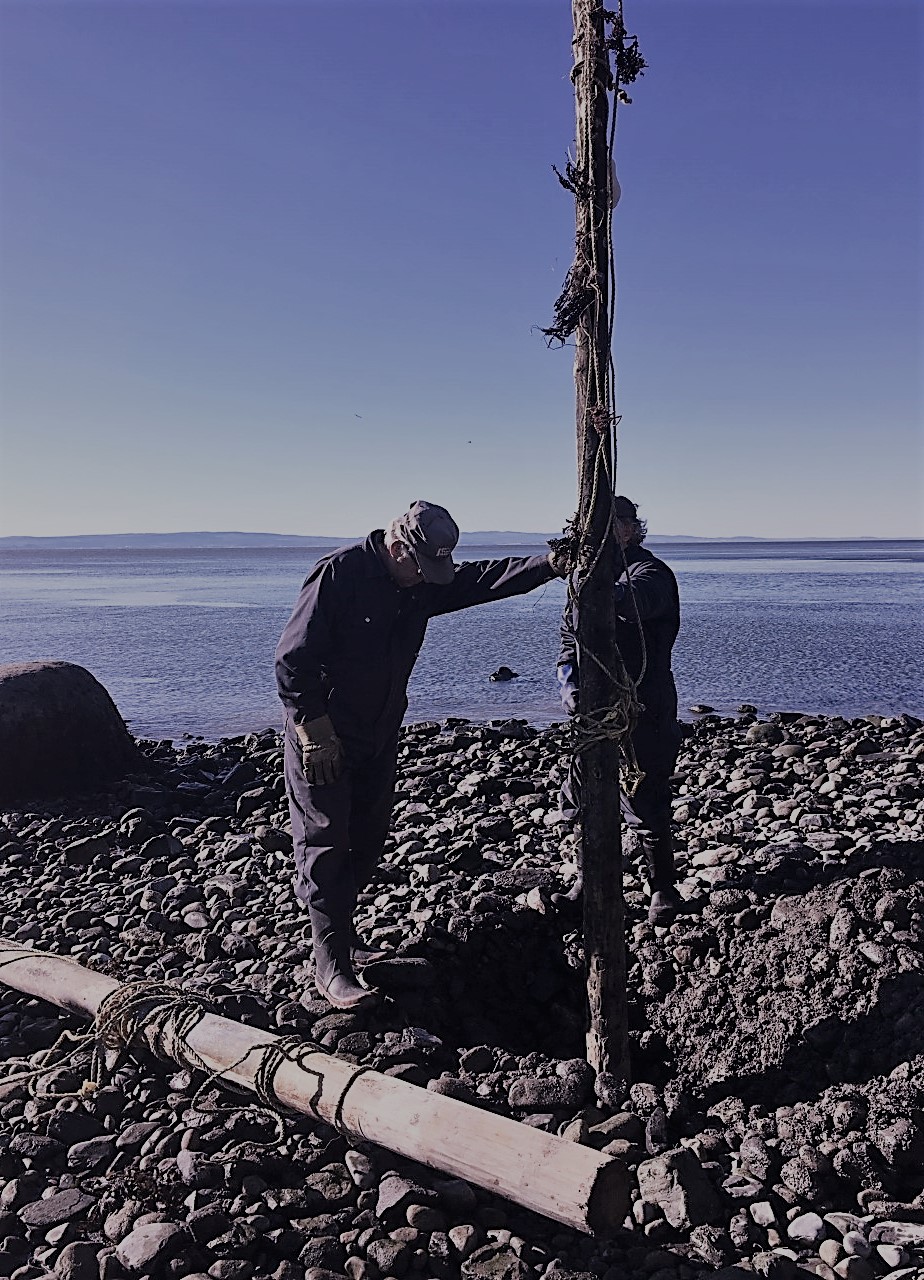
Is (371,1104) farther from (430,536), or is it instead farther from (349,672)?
(430,536)

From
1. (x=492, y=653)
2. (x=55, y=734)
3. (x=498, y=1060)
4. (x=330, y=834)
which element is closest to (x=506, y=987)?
(x=498, y=1060)

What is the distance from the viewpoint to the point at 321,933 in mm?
5227

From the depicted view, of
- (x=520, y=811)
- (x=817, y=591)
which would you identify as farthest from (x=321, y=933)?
(x=817, y=591)

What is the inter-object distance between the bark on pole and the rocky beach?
381 mm

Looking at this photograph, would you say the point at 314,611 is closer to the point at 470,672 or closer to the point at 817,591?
the point at 470,672

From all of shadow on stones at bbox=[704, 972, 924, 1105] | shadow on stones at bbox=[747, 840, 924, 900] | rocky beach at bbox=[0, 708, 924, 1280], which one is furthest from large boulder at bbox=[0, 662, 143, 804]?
shadow on stones at bbox=[704, 972, 924, 1105]

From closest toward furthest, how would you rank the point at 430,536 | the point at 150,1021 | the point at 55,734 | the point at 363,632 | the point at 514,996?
the point at 150,1021 < the point at 430,536 < the point at 363,632 < the point at 514,996 < the point at 55,734

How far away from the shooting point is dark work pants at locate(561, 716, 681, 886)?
20.1 feet

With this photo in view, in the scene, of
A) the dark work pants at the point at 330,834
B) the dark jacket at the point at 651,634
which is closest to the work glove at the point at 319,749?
the dark work pants at the point at 330,834

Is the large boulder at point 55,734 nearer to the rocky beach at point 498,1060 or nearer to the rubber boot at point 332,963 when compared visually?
the rocky beach at point 498,1060

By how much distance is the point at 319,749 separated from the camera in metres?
5.05

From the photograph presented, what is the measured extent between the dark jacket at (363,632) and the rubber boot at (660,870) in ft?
5.62

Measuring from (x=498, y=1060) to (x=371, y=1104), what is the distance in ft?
3.08

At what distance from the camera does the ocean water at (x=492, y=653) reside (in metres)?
17.5
